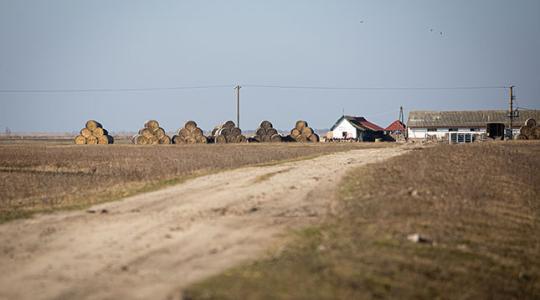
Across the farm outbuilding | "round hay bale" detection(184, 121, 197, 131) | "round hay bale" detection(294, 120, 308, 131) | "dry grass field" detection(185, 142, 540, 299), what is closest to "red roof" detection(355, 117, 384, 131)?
the farm outbuilding

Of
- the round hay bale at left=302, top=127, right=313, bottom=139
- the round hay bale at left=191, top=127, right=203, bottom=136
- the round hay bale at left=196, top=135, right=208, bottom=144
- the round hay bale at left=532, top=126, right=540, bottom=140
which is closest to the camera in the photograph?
the round hay bale at left=196, top=135, right=208, bottom=144

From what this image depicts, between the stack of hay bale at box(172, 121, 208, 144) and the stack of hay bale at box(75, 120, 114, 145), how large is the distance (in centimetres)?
739

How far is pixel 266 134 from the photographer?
67500 mm

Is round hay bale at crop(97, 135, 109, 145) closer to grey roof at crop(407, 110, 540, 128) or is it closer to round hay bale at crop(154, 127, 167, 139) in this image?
round hay bale at crop(154, 127, 167, 139)

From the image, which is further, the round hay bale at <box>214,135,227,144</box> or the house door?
the house door

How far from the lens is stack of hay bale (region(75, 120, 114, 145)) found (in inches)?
2591

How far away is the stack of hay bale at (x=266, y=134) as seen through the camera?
6700 cm

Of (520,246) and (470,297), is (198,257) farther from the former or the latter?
(520,246)

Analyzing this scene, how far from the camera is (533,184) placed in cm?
1892

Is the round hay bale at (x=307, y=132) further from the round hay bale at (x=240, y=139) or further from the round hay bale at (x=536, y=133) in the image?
the round hay bale at (x=536, y=133)

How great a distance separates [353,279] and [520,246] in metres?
4.96

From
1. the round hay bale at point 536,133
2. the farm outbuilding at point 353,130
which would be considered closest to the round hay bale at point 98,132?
the farm outbuilding at point 353,130

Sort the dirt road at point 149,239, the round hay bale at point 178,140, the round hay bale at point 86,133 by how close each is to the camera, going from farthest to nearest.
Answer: the round hay bale at point 86,133 < the round hay bale at point 178,140 < the dirt road at point 149,239

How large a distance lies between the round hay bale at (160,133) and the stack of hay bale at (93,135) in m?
5.70
